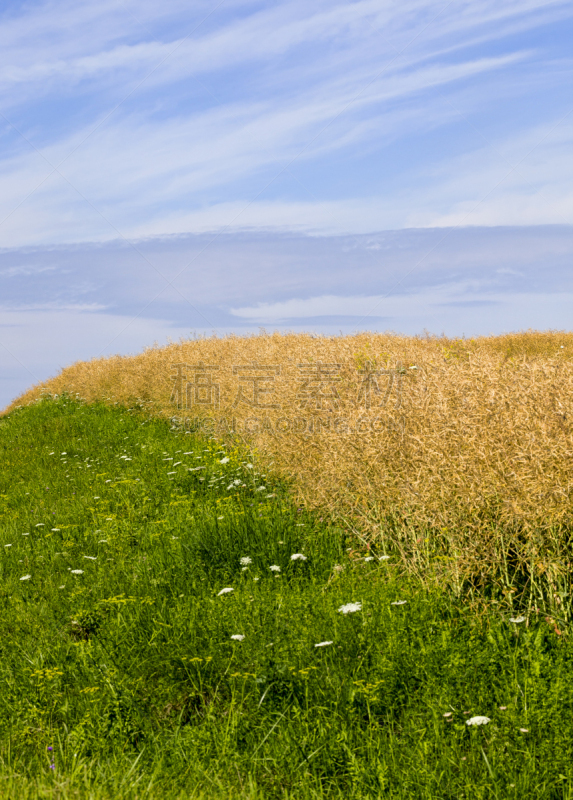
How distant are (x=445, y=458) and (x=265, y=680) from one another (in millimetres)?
1768

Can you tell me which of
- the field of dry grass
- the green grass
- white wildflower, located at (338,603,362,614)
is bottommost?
the green grass

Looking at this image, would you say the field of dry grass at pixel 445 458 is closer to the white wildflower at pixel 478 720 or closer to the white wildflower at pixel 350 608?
the white wildflower at pixel 350 608

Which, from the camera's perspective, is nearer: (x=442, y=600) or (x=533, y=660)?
(x=533, y=660)

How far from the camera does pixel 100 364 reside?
2016cm

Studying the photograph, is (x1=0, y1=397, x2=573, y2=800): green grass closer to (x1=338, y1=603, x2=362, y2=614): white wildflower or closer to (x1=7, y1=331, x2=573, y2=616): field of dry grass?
(x1=338, y1=603, x2=362, y2=614): white wildflower

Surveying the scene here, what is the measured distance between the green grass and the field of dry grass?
0.34 m

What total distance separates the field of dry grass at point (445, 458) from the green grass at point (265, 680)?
1.12ft

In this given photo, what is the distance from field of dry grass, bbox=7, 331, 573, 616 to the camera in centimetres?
380

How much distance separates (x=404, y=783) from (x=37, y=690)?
2.18 meters

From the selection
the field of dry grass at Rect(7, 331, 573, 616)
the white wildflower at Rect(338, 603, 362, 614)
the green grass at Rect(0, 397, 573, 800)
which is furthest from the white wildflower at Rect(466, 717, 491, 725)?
the field of dry grass at Rect(7, 331, 573, 616)

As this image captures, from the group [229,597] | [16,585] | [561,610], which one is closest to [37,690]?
[229,597]

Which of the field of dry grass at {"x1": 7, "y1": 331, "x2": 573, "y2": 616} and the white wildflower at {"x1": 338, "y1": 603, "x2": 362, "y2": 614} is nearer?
the white wildflower at {"x1": 338, "y1": 603, "x2": 362, "y2": 614}

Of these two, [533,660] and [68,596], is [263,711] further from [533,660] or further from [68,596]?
[68,596]

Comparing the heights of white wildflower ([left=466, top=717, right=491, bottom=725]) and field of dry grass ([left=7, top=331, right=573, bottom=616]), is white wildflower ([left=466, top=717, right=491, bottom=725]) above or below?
below
